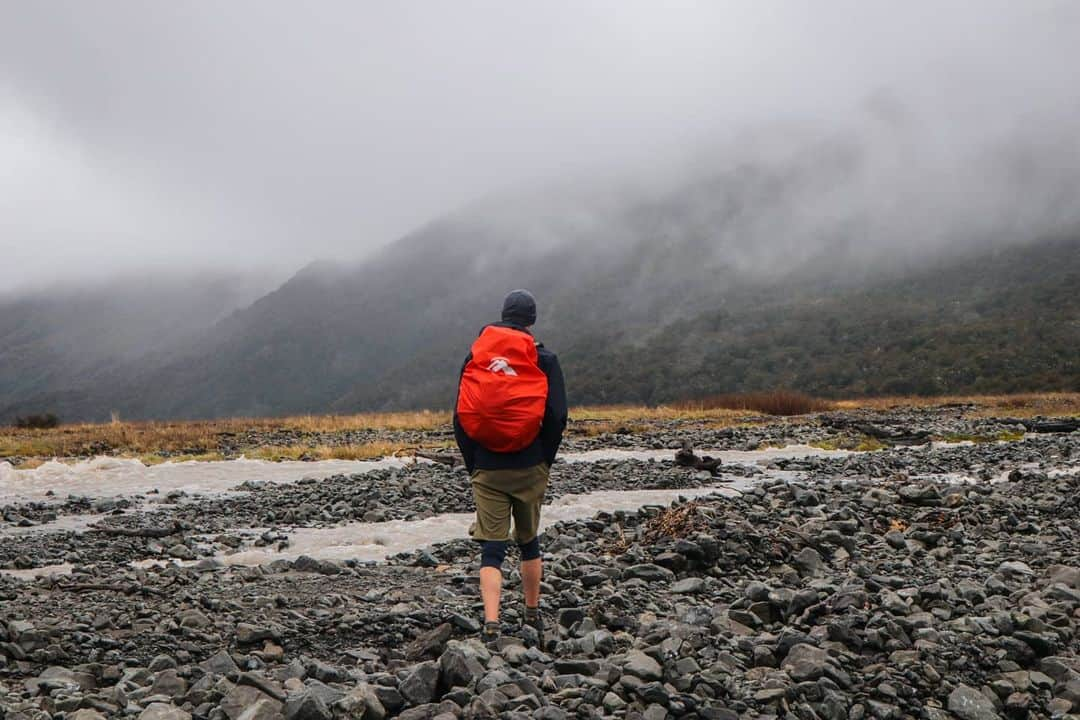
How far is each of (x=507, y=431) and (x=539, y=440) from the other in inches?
16.1

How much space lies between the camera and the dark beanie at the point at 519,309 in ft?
23.6

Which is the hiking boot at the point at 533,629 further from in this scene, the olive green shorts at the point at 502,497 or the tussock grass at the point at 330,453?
the tussock grass at the point at 330,453

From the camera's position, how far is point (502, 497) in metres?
7.09

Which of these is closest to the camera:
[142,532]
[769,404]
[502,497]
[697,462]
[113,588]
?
[502,497]

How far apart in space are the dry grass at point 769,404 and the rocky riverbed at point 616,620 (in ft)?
120

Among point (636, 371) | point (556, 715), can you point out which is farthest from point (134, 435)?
point (636, 371)

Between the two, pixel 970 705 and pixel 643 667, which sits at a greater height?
pixel 643 667

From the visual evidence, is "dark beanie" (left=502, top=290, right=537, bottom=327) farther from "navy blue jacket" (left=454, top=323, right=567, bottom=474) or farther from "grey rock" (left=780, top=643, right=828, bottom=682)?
"grey rock" (left=780, top=643, right=828, bottom=682)

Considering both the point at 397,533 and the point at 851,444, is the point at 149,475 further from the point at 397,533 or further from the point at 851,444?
the point at 851,444

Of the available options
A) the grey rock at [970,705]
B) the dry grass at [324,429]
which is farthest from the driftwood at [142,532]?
the dry grass at [324,429]

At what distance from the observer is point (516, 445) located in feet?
22.8

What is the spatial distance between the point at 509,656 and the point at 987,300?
166558 millimetres

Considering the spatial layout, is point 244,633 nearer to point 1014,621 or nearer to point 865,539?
point 1014,621

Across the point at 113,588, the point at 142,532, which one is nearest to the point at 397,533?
the point at 142,532
